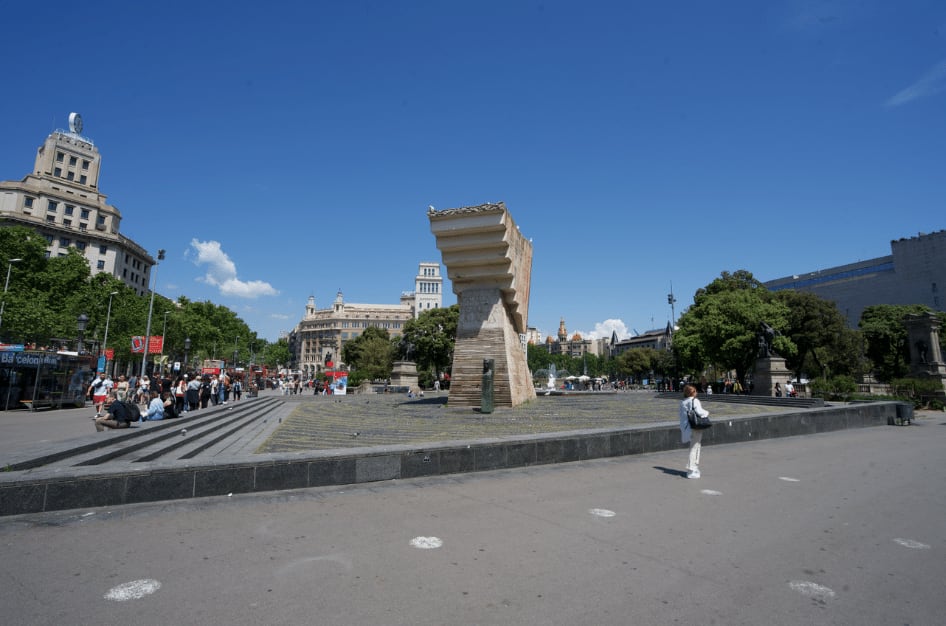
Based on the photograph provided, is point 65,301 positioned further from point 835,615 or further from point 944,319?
point 944,319

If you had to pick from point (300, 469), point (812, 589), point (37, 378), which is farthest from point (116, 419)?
point (37, 378)

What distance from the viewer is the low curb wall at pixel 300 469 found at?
18.1 ft

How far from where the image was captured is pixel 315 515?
5586 millimetres

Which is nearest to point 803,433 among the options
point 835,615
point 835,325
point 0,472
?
point 835,615

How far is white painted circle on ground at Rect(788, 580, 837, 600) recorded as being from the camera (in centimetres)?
369

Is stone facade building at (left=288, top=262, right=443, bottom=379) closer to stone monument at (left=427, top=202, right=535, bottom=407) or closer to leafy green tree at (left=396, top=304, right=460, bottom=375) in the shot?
leafy green tree at (left=396, top=304, right=460, bottom=375)

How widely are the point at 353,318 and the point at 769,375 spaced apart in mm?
119944

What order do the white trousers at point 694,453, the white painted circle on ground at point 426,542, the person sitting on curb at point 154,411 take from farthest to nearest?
1. the person sitting on curb at point 154,411
2. the white trousers at point 694,453
3. the white painted circle on ground at point 426,542

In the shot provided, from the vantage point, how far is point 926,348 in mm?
31609

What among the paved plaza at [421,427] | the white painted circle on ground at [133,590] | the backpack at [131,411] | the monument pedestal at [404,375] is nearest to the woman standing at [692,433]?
the paved plaza at [421,427]

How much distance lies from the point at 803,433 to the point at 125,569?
16573 millimetres

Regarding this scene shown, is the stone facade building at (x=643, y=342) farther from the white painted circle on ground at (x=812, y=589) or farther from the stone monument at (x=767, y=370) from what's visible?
the white painted circle on ground at (x=812, y=589)

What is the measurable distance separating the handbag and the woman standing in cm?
4

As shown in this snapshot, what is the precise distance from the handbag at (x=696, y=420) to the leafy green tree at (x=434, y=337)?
40813 millimetres
